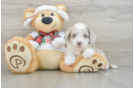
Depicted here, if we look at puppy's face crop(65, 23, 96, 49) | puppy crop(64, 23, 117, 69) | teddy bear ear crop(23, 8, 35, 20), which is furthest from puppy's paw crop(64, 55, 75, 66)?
teddy bear ear crop(23, 8, 35, 20)

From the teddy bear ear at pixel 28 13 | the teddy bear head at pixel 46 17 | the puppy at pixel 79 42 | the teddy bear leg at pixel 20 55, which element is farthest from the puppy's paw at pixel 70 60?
the teddy bear ear at pixel 28 13

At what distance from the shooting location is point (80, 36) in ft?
3.37

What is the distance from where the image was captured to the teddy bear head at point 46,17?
121 cm

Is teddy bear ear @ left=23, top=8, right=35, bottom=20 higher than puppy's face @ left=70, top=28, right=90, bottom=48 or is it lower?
higher

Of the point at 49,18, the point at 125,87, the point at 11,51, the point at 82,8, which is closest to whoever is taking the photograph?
the point at 125,87

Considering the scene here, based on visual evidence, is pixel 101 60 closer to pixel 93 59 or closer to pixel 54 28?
pixel 93 59

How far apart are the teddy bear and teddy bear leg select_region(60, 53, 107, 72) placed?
0.23m

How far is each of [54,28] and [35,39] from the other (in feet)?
0.71

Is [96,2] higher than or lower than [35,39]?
higher

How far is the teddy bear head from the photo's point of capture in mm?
1209

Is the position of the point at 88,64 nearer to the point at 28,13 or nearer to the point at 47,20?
the point at 47,20

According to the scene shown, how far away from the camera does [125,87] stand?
0.60m

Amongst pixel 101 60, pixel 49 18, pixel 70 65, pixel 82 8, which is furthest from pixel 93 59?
pixel 82 8

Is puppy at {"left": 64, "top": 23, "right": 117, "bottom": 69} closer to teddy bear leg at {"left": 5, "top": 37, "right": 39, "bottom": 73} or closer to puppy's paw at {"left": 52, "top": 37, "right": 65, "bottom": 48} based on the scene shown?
puppy's paw at {"left": 52, "top": 37, "right": 65, "bottom": 48}
